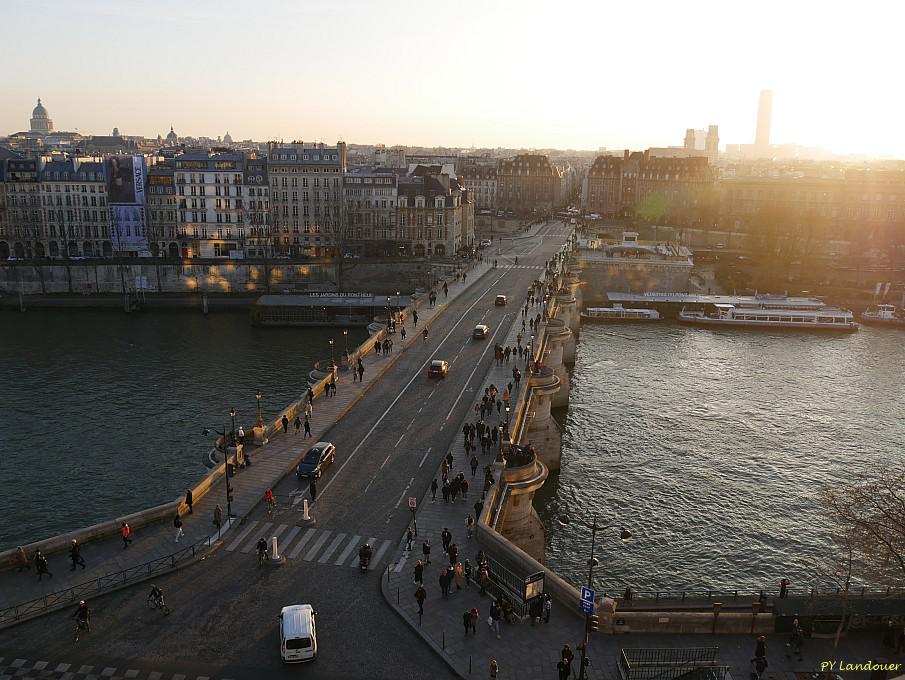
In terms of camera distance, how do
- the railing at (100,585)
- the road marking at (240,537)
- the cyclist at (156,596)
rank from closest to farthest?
the railing at (100,585) → the cyclist at (156,596) → the road marking at (240,537)

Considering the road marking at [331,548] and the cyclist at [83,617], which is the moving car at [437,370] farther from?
the cyclist at [83,617]

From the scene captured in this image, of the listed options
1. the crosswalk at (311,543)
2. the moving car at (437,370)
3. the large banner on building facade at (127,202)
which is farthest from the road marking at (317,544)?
the large banner on building facade at (127,202)

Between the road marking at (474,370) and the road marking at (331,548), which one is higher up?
the road marking at (474,370)

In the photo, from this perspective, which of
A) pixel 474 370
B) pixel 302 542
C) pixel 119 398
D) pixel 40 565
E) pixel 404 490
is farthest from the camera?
pixel 119 398

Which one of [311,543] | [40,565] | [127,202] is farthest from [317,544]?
[127,202]

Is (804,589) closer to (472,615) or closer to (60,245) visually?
(472,615)

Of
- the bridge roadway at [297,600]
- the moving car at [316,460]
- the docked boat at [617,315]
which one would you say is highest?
the moving car at [316,460]

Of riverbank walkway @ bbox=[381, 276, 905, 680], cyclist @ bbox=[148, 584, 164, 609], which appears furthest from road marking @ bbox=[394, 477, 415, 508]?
cyclist @ bbox=[148, 584, 164, 609]

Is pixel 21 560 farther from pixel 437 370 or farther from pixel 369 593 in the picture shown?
pixel 437 370
